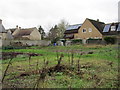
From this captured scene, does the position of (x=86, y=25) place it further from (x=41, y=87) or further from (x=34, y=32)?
(x=41, y=87)

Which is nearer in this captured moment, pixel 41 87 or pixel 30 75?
pixel 41 87

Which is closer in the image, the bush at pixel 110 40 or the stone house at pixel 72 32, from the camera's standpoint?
the bush at pixel 110 40

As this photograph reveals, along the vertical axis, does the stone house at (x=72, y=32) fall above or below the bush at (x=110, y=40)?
above

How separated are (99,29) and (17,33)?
28206 millimetres

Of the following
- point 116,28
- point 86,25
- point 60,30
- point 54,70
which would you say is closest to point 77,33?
point 86,25

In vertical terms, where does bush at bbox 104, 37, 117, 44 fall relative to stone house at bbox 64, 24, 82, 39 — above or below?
below

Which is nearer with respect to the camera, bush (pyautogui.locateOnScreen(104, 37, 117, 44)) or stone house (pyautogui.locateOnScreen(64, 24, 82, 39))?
bush (pyautogui.locateOnScreen(104, 37, 117, 44))

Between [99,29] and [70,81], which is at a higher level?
[99,29]

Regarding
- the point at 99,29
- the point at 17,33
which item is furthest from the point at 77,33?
the point at 17,33

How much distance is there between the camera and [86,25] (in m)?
32.8

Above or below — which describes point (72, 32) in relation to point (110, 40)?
above

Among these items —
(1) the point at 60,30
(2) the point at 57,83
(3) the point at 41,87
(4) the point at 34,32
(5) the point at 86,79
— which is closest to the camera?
(3) the point at 41,87

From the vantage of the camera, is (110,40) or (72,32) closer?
(110,40)

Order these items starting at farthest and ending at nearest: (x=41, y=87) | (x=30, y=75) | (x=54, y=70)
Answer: (x=54, y=70)
(x=30, y=75)
(x=41, y=87)
